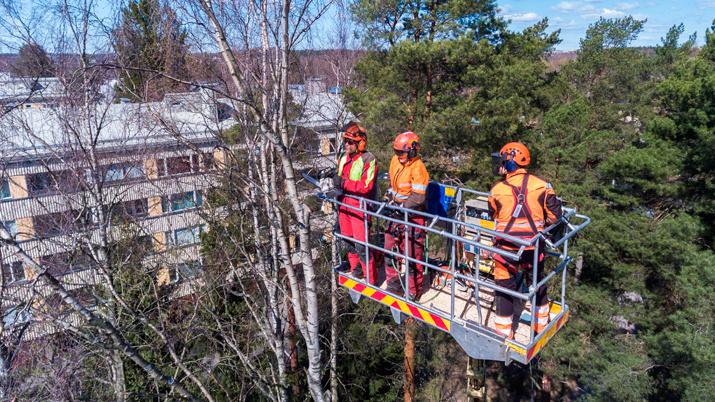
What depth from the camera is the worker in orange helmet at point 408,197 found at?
531 centimetres

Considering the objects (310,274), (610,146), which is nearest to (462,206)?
(310,274)

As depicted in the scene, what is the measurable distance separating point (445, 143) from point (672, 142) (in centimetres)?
719

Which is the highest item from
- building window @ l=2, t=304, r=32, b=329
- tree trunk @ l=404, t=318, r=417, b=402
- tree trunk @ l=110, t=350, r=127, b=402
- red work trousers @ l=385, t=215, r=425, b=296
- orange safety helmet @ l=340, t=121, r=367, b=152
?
orange safety helmet @ l=340, t=121, r=367, b=152

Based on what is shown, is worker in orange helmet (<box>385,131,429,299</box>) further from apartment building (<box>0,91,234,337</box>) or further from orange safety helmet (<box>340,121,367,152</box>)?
apartment building (<box>0,91,234,337</box>)

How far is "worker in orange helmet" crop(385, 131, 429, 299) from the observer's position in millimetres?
5312

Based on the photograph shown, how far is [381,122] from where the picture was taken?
521 inches

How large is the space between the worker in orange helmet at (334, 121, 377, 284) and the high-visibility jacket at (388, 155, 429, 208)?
0.36 metres

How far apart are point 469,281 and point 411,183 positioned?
1407 mm

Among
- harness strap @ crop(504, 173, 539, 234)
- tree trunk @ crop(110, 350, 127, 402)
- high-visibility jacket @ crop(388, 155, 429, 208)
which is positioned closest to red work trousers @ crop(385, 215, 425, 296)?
high-visibility jacket @ crop(388, 155, 429, 208)

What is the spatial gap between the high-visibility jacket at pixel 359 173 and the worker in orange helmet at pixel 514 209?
1458 millimetres

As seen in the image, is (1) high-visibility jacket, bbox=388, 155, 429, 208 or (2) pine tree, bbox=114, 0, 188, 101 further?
(2) pine tree, bbox=114, 0, 188, 101

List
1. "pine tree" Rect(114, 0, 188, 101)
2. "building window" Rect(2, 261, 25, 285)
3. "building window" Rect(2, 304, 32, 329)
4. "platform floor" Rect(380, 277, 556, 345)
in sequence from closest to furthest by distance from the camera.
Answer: "platform floor" Rect(380, 277, 556, 345)
"building window" Rect(2, 304, 32, 329)
"pine tree" Rect(114, 0, 188, 101)
"building window" Rect(2, 261, 25, 285)

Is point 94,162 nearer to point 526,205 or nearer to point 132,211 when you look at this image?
point 132,211

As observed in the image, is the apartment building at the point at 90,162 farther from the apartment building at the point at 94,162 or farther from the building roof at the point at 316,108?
the building roof at the point at 316,108
